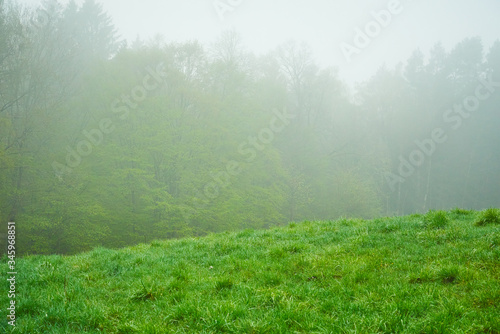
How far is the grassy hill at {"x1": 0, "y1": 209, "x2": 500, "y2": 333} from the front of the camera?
4.21 meters

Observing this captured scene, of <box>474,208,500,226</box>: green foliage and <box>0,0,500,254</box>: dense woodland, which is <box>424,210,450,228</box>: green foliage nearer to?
<box>474,208,500,226</box>: green foliage

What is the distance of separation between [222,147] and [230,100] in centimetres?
600

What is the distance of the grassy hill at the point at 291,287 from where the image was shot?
4207 millimetres

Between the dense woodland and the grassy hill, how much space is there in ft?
53.0

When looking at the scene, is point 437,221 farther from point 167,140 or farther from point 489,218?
point 167,140

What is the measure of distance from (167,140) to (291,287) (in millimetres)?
24554

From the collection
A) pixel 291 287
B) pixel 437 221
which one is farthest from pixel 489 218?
pixel 291 287

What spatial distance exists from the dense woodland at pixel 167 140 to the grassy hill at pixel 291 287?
16149mm

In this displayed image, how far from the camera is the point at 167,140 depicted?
28016 mm

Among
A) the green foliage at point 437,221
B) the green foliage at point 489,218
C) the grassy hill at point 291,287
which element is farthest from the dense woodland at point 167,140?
the green foliage at point 489,218

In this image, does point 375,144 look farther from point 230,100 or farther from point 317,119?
point 230,100

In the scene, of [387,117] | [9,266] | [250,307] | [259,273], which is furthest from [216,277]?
[387,117]

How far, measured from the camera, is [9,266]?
305 inches

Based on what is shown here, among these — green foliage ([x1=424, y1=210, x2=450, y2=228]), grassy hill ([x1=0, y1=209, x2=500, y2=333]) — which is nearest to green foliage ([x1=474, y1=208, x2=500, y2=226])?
grassy hill ([x1=0, y1=209, x2=500, y2=333])
